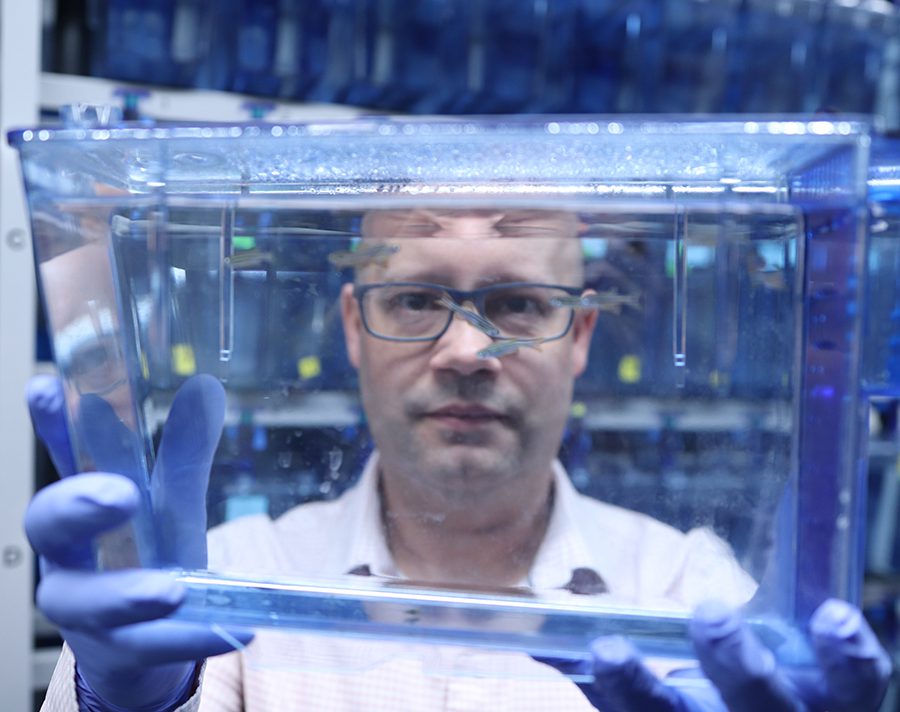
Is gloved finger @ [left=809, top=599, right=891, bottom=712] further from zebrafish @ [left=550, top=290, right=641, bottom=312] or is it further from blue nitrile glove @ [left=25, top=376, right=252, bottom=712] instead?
blue nitrile glove @ [left=25, top=376, right=252, bottom=712]

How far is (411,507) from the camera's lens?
795 millimetres

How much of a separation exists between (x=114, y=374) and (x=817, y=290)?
24.9 inches

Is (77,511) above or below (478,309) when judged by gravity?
below

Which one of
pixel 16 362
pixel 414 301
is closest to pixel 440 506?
pixel 414 301

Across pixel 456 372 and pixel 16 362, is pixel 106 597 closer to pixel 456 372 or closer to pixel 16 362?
pixel 456 372

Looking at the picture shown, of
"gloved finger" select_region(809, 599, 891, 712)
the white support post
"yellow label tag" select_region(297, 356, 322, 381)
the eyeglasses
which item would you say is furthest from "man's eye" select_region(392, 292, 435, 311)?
the white support post

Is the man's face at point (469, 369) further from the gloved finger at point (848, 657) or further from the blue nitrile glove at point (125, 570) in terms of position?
the gloved finger at point (848, 657)

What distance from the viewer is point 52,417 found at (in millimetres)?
872

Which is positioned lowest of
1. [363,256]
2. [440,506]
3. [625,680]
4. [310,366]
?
[625,680]

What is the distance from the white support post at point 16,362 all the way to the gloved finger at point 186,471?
2.53 feet

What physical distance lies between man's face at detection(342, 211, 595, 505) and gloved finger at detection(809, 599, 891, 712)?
0.94 ft

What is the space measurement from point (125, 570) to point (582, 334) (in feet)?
1.57

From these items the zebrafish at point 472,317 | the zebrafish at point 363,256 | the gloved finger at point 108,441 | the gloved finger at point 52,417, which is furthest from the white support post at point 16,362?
the zebrafish at point 472,317

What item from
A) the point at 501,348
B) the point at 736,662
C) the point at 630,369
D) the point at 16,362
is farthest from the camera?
the point at 16,362
